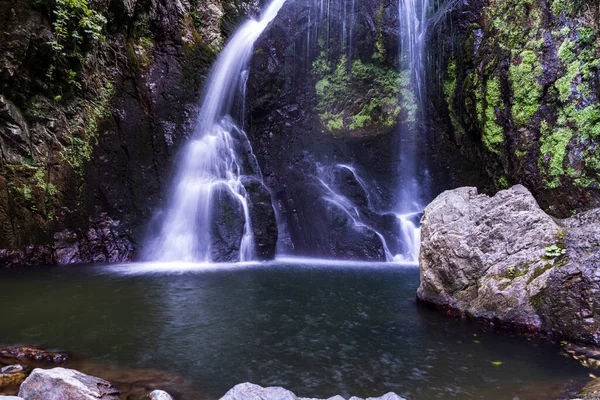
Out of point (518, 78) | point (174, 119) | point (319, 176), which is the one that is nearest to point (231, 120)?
point (174, 119)

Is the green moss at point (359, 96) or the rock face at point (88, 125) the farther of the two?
the green moss at point (359, 96)

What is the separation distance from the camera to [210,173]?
14.1 meters

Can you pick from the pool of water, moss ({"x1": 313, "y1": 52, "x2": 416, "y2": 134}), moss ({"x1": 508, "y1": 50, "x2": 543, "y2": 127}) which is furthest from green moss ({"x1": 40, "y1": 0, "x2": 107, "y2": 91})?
moss ({"x1": 508, "y1": 50, "x2": 543, "y2": 127})

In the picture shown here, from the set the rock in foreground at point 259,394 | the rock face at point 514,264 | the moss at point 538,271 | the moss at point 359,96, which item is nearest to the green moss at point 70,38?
the moss at point 359,96

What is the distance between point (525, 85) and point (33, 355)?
39.0 ft

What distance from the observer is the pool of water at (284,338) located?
13.3ft

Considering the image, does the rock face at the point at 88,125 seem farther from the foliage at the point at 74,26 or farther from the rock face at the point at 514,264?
the rock face at the point at 514,264

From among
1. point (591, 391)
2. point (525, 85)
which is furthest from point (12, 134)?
point (525, 85)

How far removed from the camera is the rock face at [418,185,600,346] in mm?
4961

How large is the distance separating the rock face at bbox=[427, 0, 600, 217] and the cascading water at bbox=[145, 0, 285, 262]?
8.22 metres

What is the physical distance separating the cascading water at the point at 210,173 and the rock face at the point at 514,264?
7399mm

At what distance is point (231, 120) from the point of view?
52.2 ft

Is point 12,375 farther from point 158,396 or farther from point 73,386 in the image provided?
point 158,396

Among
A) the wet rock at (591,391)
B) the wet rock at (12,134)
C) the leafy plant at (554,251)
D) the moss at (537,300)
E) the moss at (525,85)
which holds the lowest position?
the wet rock at (591,391)
